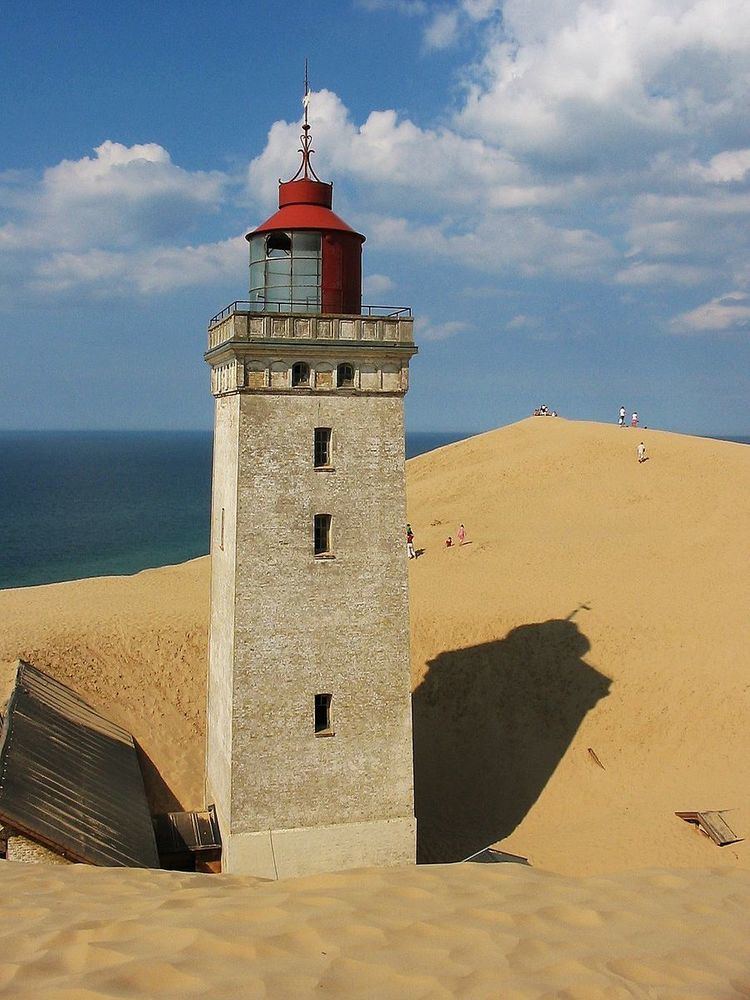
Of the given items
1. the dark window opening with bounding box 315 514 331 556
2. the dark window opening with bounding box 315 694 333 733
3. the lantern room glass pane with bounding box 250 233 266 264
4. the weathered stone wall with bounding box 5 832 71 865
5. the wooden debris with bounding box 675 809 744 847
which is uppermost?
the lantern room glass pane with bounding box 250 233 266 264

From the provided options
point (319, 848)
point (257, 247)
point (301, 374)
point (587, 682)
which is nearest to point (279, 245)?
point (257, 247)

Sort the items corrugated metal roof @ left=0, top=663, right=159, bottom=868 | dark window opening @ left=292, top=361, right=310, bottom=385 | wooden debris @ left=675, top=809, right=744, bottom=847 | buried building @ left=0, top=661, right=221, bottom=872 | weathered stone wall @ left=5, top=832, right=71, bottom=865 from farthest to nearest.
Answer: wooden debris @ left=675, top=809, right=744, bottom=847 → dark window opening @ left=292, top=361, right=310, bottom=385 → corrugated metal roof @ left=0, top=663, right=159, bottom=868 → buried building @ left=0, top=661, right=221, bottom=872 → weathered stone wall @ left=5, top=832, right=71, bottom=865

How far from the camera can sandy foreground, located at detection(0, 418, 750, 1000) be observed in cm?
613

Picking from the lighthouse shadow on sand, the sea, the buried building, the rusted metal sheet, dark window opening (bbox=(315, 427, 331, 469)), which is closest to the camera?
the buried building

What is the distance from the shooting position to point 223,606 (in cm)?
1886

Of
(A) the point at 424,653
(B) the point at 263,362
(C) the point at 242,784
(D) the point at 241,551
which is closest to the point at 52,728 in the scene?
(C) the point at 242,784

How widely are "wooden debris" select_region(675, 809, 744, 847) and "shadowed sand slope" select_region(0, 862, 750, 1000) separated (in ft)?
42.0

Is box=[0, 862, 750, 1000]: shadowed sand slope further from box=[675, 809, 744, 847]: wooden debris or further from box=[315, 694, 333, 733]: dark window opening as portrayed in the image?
box=[675, 809, 744, 847]: wooden debris

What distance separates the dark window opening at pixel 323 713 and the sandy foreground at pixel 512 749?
4740 millimetres

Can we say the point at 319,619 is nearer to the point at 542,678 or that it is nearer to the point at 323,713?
the point at 323,713

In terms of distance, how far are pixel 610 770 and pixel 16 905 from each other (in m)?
18.3

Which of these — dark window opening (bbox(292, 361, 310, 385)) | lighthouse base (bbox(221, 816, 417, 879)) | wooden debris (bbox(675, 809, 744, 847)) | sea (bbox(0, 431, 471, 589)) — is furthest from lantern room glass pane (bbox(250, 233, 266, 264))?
sea (bbox(0, 431, 471, 589))

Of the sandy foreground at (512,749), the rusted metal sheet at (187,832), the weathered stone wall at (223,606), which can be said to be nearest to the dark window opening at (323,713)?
the weathered stone wall at (223,606)

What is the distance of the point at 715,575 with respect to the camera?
1282 inches
